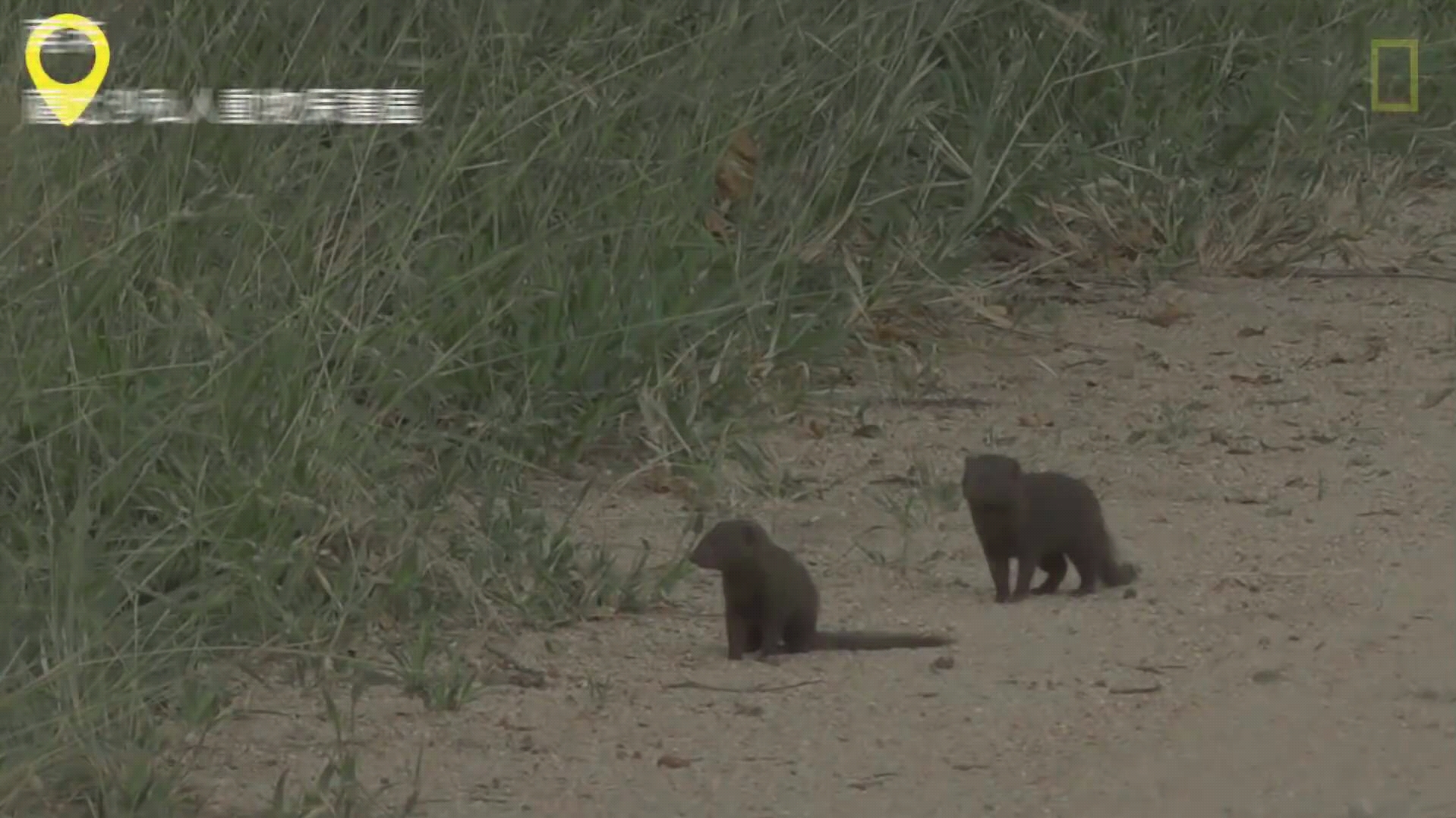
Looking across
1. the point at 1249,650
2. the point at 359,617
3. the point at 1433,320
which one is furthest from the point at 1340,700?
the point at 1433,320

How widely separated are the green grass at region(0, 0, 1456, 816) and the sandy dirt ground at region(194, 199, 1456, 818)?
0.16 metres

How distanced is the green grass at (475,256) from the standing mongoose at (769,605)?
22 cm

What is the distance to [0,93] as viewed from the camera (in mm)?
4223

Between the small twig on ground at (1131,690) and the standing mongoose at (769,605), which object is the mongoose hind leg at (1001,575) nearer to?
the standing mongoose at (769,605)

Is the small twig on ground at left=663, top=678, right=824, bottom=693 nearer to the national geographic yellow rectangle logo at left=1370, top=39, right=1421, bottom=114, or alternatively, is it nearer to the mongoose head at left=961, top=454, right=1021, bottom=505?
the mongoose head at left=961, top=454, right=1021, bottom=505

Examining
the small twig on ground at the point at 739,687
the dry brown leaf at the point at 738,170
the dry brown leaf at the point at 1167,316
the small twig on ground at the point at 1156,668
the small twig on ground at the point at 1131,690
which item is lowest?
the dry brown leaf at the point at 1167,316

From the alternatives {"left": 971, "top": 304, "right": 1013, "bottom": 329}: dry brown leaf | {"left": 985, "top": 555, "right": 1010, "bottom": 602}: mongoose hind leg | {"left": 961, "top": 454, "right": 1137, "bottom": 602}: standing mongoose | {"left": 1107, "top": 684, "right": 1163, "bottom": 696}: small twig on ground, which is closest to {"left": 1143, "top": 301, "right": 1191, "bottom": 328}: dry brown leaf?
{"left": 971, "top": 304, "right": 1013, "bottom": 329}: dry brown leaf

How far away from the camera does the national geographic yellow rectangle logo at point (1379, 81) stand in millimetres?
7078

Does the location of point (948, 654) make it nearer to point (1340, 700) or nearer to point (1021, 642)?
point (1021, 642)

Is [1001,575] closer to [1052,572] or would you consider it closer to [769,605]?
[1052,572]

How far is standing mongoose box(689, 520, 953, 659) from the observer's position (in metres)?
3.97

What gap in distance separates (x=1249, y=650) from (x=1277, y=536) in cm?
67

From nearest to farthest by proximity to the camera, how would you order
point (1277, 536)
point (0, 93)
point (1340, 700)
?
point (1340, 700) < point (0, 93) < point (1277, 536)

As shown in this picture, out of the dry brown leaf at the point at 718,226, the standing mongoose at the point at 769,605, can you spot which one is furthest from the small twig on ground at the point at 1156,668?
the dry brown leaf at the point at 718,226
